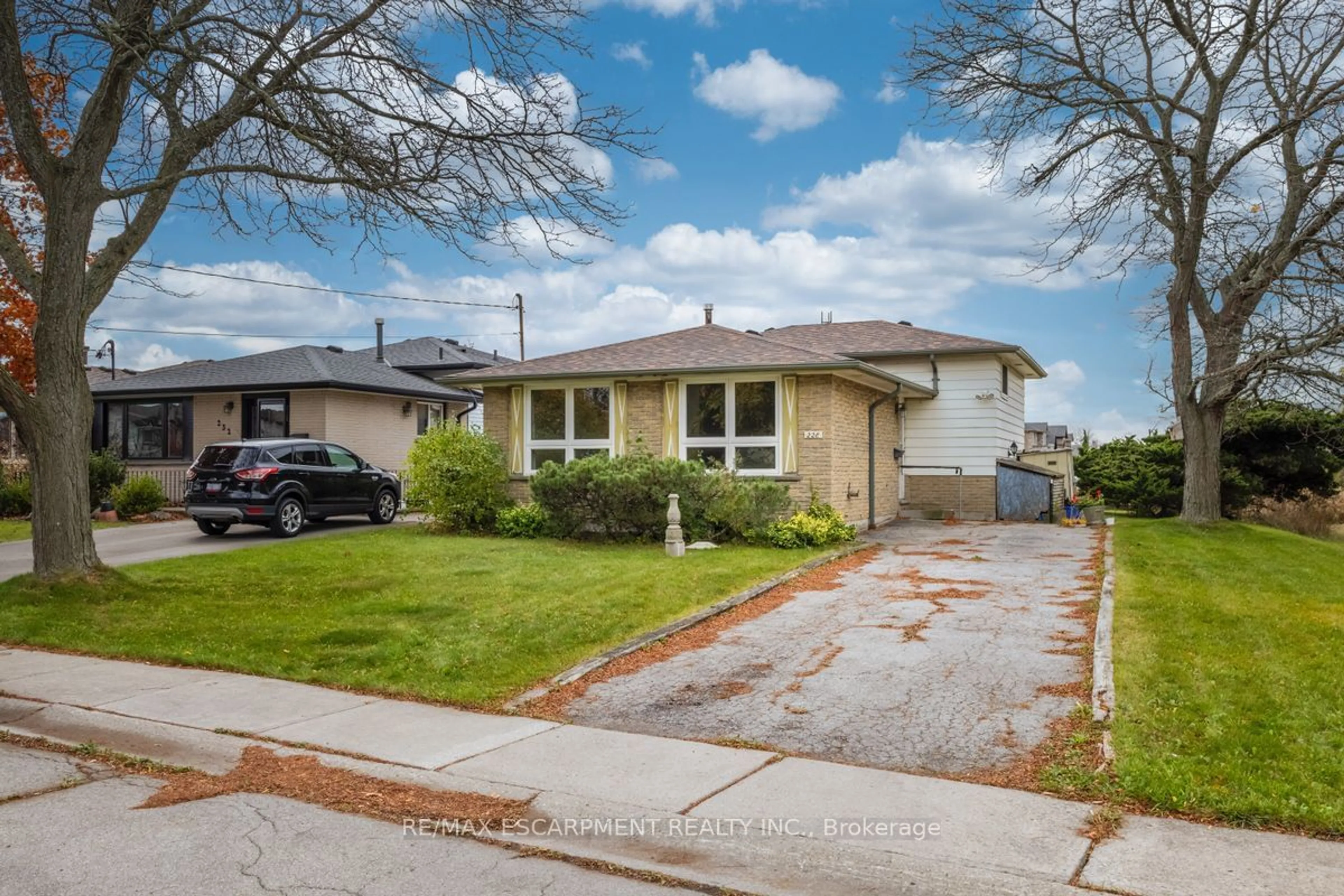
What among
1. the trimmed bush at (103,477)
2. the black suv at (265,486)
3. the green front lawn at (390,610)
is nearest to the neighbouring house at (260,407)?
the trimmed bush at (103,477)

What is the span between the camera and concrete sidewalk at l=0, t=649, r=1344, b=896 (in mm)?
4070

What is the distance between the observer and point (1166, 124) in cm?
1848

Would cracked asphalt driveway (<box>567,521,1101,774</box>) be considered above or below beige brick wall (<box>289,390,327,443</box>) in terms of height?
below

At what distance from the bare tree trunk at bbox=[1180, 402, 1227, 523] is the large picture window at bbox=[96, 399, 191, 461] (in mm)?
24359

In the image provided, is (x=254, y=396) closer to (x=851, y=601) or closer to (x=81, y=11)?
(x=81, y=11)

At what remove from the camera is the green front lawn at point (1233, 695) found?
4.82m

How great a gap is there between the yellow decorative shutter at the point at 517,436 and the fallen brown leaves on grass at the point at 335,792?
13.7 metres

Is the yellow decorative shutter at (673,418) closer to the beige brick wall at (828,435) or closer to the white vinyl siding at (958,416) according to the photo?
the beige brick wall at (828,435)

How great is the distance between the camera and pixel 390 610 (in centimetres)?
1009

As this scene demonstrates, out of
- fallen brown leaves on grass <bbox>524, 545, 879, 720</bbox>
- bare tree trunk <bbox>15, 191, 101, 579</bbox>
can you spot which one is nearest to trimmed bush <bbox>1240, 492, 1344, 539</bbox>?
fallen brown leaves on grass <bbox>524, 545, 879, 720</bbox>

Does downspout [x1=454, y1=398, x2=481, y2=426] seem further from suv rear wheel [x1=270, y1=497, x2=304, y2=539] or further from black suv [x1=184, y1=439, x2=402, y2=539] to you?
suv rear wheel [x1=270, y1=497, x2=304, y2=539]

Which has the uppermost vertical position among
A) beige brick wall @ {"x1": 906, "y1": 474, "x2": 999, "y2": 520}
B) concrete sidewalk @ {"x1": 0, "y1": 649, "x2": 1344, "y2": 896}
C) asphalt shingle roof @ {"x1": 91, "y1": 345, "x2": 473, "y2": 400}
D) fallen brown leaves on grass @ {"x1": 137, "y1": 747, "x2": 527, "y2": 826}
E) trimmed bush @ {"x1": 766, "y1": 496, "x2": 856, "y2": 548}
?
asphalt shingle roof @ {"x1": 91, "y1": 345, "x2": 473, "y2": 400}

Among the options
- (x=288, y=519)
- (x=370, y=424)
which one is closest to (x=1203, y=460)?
(x=288, y=519)

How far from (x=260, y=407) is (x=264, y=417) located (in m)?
0.27
